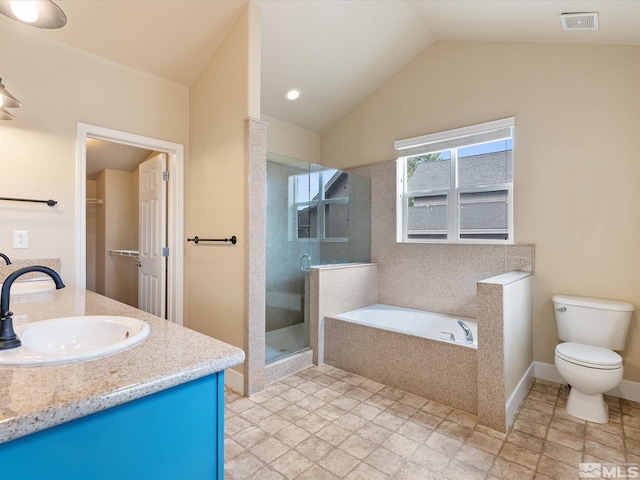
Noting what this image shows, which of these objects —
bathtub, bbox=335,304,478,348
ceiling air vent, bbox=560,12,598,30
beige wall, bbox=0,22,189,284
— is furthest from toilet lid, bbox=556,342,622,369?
beige wall, bbox=0,22,189,284

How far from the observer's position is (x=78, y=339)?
1133 mm

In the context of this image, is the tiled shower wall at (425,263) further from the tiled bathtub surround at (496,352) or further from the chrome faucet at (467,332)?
the tiled bathtub surround at (496,352)

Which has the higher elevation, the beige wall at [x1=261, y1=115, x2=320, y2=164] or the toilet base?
the beige wall at [x1=261, y1=115, x2=320, y2=164]

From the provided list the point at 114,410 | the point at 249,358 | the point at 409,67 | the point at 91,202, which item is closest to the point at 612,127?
the point at 409,67

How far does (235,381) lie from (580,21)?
3505mm

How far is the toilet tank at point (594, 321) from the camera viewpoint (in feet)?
7.54

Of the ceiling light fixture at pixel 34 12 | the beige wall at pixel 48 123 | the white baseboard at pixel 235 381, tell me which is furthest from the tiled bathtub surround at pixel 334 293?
the ceiling light fixture at pixel 34 12

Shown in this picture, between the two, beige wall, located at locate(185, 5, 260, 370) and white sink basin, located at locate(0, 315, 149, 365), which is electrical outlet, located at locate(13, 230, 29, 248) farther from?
white sink basin, located at locate(0, 315, 149, 365)

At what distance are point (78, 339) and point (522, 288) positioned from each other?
8.80 ft

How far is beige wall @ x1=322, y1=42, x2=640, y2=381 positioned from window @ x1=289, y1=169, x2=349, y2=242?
1.18m

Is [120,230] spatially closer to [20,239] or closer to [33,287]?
[20,239]

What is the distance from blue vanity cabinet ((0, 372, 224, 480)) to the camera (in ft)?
1.92

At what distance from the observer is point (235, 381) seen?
2518mm

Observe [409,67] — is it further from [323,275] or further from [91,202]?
[91,202]
